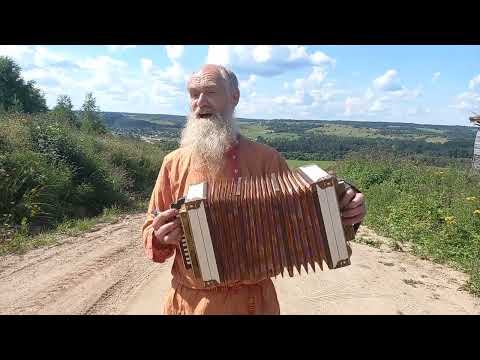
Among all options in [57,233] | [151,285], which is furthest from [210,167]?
[57,233]

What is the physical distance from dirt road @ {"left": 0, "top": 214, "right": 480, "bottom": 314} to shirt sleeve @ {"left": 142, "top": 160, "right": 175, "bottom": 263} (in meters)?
3.07

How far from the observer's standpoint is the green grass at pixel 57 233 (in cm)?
770

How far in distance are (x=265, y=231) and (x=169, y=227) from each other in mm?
478

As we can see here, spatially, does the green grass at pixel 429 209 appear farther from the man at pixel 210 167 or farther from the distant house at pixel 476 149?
the man at pixel 210 167

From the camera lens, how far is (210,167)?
2449 millimetres

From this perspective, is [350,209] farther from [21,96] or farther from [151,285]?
[21,96]

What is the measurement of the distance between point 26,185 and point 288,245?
9128 millimetres

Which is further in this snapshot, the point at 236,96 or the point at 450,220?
the point at 450,220

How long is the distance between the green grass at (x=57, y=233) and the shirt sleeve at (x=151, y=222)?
20.2ft

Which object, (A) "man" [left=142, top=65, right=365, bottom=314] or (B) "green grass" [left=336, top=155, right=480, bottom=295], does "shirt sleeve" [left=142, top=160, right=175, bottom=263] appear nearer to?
(A) "man" [left=142, top=65, right=365, bottom=314]

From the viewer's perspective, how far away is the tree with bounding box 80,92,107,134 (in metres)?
20.3

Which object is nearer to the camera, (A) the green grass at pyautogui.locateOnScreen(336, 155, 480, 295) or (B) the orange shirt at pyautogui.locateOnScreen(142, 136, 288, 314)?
(B) the orange shirt at pyautogui.locateOnScreen(142, 136, 288, 314)

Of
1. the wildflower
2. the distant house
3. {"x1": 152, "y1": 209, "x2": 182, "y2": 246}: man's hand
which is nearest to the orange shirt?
{"x1": 152, "y1": 209, "x2": 182, "y2": 246}: man's hand
